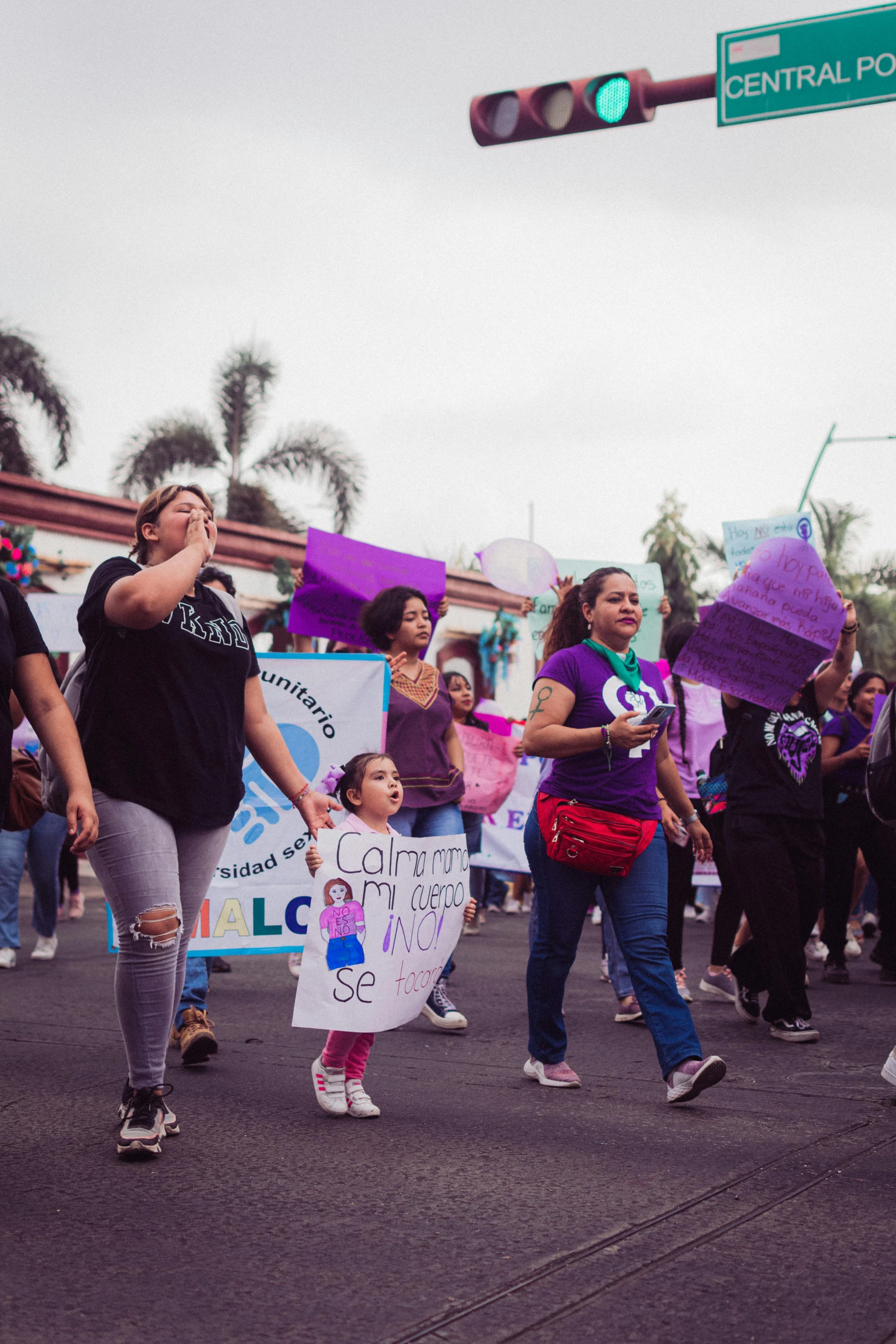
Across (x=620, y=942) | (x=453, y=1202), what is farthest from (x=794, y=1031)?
(x=453, y=1202)

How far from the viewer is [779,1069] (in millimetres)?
5445

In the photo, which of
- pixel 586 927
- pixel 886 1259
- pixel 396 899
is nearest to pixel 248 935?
pixel 396 899

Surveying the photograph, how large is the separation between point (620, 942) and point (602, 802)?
47cm

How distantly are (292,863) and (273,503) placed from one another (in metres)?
20.1

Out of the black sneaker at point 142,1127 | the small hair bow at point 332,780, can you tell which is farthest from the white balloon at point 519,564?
the black sneaker at point 142,1127

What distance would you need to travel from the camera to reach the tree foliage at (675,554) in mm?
35594

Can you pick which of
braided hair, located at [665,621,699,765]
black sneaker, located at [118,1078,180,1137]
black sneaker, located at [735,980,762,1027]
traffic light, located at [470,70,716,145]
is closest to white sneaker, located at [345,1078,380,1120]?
black sneaker, located at [118,1078,180,1137]

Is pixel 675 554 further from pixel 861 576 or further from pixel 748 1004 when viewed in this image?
pixel 748 1004

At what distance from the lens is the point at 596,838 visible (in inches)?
190

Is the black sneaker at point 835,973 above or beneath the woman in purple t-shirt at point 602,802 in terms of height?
beneath

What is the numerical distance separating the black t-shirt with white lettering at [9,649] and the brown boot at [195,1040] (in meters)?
1.78

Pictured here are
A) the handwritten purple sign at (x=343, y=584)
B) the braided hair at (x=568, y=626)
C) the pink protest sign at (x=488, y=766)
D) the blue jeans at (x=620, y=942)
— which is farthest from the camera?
the pink protest sign at (x=488, y=766)

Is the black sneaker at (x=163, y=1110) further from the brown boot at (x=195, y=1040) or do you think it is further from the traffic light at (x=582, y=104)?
the traffic light at (x=582, y=104)

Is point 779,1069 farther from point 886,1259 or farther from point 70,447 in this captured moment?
point 70,447
